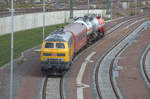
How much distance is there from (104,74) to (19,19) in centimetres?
2703

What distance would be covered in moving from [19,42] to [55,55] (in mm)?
17000

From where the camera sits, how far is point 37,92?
929 inches

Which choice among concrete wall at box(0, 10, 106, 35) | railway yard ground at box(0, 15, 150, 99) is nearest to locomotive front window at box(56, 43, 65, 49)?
railway yard ground at box(0, 15, 150, 99)

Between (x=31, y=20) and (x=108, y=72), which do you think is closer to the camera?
(x=108, y=72)

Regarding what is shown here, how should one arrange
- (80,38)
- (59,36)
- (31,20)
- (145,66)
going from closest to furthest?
(59,36) → (145,66) → (80,38) → (31,20)

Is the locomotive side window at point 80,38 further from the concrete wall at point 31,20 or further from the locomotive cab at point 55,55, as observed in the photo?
the concrete wall at point 31,20

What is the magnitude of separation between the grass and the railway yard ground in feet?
4.05

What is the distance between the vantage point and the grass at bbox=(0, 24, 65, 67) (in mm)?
34375

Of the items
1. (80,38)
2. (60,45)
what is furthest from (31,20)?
(60,45)

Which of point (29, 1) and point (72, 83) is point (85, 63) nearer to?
point (72, 83)

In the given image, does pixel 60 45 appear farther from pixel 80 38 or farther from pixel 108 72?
pixel 80 38

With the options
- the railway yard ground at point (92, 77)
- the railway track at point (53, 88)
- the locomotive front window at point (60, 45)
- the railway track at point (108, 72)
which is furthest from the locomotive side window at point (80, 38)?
the railway track at point (53, 88)

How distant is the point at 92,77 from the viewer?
28031 mm

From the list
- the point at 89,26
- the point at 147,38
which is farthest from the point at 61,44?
the point at 147,38
